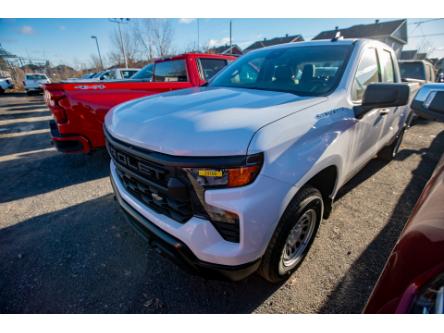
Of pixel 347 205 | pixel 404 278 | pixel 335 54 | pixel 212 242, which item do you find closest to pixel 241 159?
pixel 212 242

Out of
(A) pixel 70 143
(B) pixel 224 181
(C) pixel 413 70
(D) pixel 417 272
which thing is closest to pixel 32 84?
(A) pixel 70 143

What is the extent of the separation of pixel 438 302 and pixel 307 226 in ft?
4.04

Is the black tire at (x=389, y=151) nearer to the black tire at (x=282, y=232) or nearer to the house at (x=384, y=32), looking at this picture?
the black tire at (x=282, y=232)

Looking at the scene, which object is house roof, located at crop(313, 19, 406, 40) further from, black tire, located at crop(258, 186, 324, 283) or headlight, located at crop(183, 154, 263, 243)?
headlight, located at crop(183, 154, 263, 243)

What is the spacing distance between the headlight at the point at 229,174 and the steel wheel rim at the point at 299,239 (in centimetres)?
84

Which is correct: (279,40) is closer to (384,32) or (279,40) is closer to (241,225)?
(384,32)

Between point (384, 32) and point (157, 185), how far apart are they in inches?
1567

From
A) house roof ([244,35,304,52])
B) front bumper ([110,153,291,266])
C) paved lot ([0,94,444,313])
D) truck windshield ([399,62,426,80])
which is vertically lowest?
paved lot ([0,94,444,313])

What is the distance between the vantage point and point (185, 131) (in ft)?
4.28

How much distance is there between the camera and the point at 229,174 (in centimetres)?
124

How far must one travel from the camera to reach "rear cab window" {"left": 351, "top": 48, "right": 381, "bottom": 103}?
6.92 ft

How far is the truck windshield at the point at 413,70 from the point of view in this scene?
7738mm

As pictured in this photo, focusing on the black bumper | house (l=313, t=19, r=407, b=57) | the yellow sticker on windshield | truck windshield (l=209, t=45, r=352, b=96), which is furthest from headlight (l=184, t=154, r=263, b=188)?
house (l=313, t=19, r=407, b=57)

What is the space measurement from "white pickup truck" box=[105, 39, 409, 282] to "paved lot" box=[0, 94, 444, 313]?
0.31m
